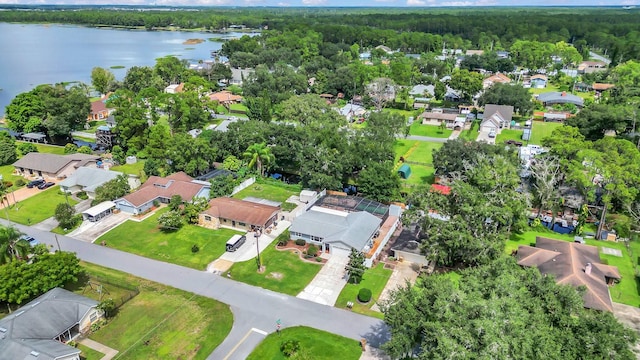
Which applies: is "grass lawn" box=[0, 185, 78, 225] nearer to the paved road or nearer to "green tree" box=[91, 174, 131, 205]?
"green tree" box=[91, 174, 131, 205]

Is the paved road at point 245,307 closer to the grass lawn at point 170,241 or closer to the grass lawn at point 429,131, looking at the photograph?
the grass lawn at point 170,241

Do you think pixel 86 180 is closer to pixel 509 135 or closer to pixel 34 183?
pixel 34 183

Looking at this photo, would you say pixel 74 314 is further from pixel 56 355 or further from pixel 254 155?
pixel 254 155

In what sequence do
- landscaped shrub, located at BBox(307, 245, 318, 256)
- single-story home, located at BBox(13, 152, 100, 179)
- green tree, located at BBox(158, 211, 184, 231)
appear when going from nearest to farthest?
1. landscaped shrub, located at BBox(307, 245, 318, 256)
2. green tree, located at BBox(158, 211, 184, 231)
3. single-story home, located at BBox(13, 152, 100, 179)

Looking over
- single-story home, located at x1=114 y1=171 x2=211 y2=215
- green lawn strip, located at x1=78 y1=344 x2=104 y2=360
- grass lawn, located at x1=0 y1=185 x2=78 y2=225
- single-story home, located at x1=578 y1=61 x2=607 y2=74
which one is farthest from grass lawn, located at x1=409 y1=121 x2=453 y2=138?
single-story home, located at x1=578 y1=61 x2=607 y2=74

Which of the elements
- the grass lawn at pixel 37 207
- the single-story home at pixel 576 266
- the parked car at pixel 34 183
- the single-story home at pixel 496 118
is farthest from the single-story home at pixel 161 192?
the single-story home at pixel 496 118

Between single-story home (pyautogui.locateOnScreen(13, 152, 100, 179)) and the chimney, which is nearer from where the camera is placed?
the chimney
